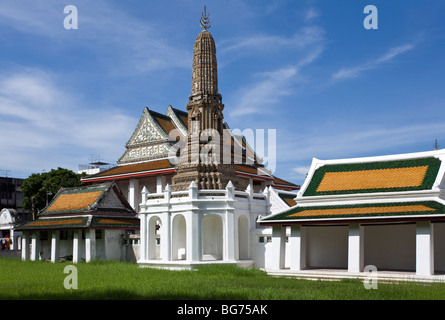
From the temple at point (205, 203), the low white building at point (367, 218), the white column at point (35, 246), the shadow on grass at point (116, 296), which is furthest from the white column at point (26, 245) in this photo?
the shadow on grass at point (116, 296)

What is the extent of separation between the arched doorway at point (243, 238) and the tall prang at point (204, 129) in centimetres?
230

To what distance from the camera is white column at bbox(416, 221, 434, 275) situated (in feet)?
71.1

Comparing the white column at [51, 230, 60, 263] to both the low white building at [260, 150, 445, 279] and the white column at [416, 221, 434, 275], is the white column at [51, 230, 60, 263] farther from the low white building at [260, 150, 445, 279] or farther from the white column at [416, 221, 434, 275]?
the white column at [416, 221, 434, 275]

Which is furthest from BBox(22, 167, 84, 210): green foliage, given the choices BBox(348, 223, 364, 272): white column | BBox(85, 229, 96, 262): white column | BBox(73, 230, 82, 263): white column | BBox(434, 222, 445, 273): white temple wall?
BBox(434, 222, 445, 273): white temple wall

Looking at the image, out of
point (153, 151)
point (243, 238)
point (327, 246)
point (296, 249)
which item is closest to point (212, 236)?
point (243, 238)

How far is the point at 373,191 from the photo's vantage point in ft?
82.6

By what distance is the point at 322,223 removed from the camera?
79.8ft

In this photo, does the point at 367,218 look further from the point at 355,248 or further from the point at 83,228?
the point at 83,228

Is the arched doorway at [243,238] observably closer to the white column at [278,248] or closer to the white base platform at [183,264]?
the white base platform at [183,264]

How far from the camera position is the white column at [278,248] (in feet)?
85.0

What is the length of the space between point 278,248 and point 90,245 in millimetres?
14885
